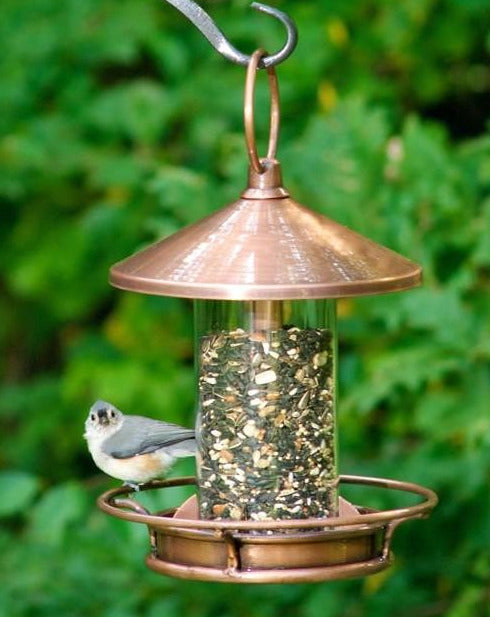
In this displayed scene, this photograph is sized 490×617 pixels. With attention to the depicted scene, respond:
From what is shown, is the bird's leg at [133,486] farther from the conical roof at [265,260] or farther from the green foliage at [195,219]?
the green foliage at [195,219]

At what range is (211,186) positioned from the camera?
524cm

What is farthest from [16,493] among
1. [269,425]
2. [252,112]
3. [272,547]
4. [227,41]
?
[252,112]

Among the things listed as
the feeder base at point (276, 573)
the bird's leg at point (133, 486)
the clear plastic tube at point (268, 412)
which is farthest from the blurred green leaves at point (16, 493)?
the feeder base at point (276, 573)

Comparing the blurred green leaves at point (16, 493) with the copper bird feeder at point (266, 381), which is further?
the blurred green leaves at point (16, 493)

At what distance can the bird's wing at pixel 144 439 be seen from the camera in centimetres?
345

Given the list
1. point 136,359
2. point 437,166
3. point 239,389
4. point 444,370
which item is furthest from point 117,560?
point 239,389

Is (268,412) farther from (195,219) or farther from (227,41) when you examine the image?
(195,219)

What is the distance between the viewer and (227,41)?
3035 mm

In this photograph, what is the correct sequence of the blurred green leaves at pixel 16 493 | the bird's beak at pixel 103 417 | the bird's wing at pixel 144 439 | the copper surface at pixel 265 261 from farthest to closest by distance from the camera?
the blurred green leaves at pixel 16 493
the bird's beak at pixel 103 417
the bird's wing at pixel 144 439
the copper surface at pixel 265 261

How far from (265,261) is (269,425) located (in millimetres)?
548

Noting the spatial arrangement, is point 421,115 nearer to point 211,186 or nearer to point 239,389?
point 211,186

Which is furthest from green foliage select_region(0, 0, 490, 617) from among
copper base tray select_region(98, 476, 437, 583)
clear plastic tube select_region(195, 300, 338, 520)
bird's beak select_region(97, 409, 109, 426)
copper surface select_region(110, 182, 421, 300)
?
copper surface select_region(110, 182, 421, 300)

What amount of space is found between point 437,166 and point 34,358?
3.40 meters

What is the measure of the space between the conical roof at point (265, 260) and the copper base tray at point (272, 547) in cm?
46
